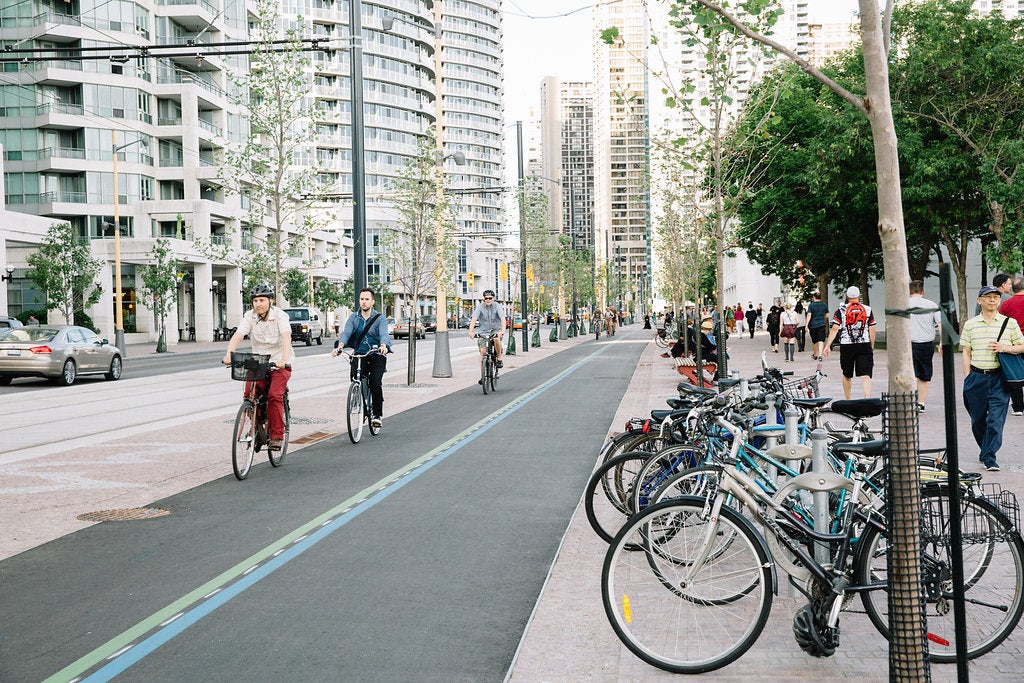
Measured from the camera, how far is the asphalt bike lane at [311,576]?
14.8ft

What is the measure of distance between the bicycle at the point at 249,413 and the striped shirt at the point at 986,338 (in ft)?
22.4

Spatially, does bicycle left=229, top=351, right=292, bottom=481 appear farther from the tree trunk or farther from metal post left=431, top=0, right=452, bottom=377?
metal post left=431, top=0, right=452, bottom=377

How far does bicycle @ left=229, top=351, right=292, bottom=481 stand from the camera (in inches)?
377

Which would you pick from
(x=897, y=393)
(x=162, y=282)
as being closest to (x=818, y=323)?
(x=897, y=393)

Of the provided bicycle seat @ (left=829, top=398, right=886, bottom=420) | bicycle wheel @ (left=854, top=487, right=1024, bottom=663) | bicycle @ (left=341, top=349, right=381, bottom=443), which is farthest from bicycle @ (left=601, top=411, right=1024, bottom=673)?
bicycle @ (left=341, top=349, right=381, bottom=443)

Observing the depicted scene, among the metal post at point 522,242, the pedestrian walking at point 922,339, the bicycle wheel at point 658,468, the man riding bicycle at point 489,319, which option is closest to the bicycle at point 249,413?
the bicycle wheel at point 658,468

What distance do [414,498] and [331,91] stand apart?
104140 mm

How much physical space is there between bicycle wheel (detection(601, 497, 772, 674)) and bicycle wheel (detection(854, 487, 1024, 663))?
1.62 ft

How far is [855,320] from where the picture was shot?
1523 cm

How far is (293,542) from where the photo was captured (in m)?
6.82

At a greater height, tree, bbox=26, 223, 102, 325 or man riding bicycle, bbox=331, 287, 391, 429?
tree, bbox=26, 223, 102, 325

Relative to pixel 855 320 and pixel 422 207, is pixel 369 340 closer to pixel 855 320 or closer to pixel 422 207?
pixel 855 320

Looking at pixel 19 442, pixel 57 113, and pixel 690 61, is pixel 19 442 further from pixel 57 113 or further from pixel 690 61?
pixel 57 113

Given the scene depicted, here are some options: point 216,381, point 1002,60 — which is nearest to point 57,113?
point 216,381
